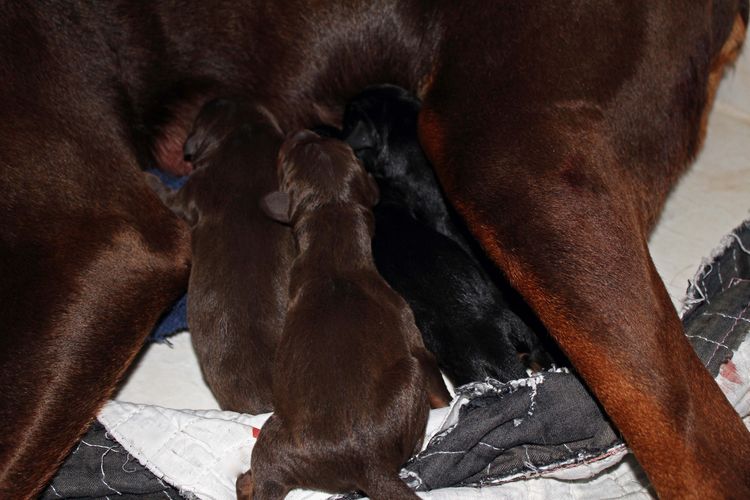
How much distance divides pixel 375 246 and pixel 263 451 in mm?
702

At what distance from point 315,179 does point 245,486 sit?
2.42 ft

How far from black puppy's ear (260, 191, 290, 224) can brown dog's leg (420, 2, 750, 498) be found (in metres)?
0.37

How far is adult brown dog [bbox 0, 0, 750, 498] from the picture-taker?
211 cm

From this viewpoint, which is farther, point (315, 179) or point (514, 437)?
point (315, 179)

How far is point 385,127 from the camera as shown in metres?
2.80

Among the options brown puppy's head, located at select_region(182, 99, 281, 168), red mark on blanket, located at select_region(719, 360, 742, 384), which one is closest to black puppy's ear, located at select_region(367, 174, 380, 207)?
brown puppy's head, located at select_region(182, 99, 281, 168)

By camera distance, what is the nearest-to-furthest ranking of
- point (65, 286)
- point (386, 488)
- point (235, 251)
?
point (386, 488) → point (65, 286) → point (235, 251)

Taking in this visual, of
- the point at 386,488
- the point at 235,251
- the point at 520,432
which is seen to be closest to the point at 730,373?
the point at 520,432

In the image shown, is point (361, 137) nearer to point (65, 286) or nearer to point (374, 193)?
point (374, 193)

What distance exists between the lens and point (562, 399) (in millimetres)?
2295

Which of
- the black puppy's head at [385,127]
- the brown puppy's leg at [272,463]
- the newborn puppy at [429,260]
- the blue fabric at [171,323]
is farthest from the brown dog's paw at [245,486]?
the black puppy's head at [385,127]

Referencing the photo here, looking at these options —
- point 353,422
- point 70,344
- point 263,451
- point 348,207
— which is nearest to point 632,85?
point 348,207

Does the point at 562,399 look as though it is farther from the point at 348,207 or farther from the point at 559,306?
the point at 348,207

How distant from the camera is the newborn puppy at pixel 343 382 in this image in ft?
6.47
